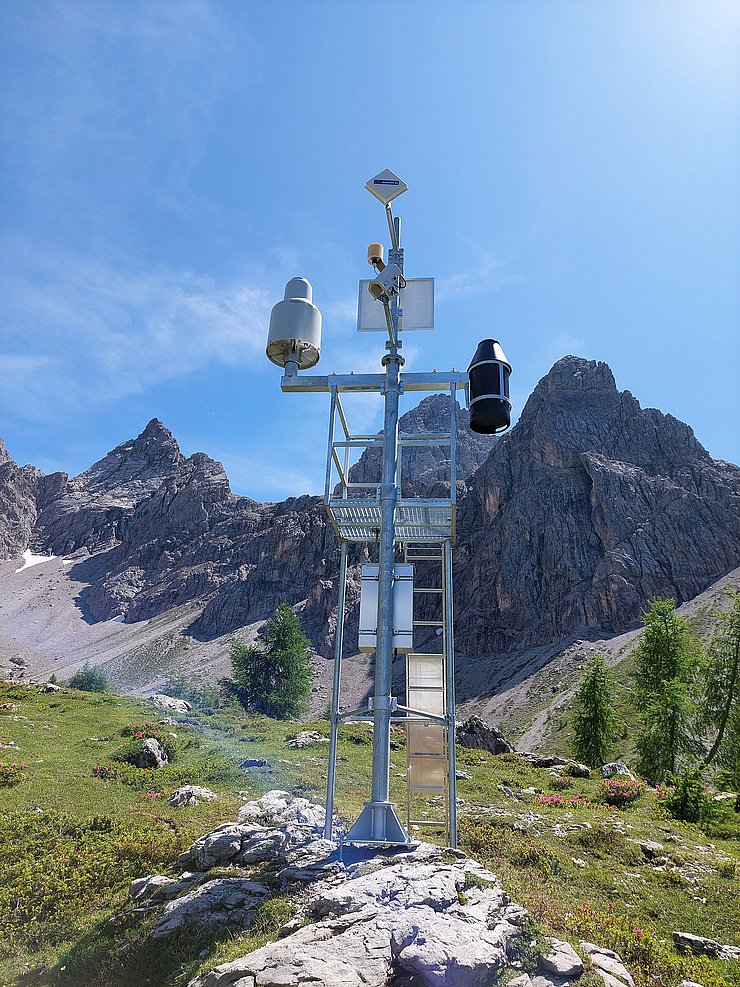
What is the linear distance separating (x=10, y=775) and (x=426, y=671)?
14810mm

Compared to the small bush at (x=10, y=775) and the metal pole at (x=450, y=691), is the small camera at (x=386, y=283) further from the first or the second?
the small bush at (x=10, y=775)

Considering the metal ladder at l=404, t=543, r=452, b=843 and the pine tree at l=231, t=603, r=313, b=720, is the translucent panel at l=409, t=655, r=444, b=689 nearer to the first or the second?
the metal ladder at l=404, t=543, r=452, b=843

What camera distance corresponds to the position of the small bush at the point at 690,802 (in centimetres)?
1852

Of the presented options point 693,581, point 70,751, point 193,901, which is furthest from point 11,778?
point 693,581

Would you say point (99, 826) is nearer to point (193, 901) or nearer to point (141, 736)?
point (193, 901)

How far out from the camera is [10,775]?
59.2 ft

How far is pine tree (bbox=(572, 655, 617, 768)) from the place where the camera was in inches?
1635

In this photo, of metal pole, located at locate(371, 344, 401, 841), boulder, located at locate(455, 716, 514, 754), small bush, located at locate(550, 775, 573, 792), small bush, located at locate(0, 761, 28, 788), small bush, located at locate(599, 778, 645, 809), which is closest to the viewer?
metal pole, located at locate(371, 344, 401, 841)

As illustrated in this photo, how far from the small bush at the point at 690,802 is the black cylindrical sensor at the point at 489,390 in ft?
54.8

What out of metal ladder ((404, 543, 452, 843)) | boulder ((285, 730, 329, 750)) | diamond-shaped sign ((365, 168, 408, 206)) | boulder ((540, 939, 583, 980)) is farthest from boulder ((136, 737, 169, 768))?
diamond-shaped sign ((365, 168, 408, 206))

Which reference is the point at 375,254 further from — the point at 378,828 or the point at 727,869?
the point at 727,869

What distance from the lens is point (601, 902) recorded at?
1070cm

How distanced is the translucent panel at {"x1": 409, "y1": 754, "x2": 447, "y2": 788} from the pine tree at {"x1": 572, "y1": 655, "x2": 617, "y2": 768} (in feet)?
117

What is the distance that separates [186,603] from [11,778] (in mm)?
152197
